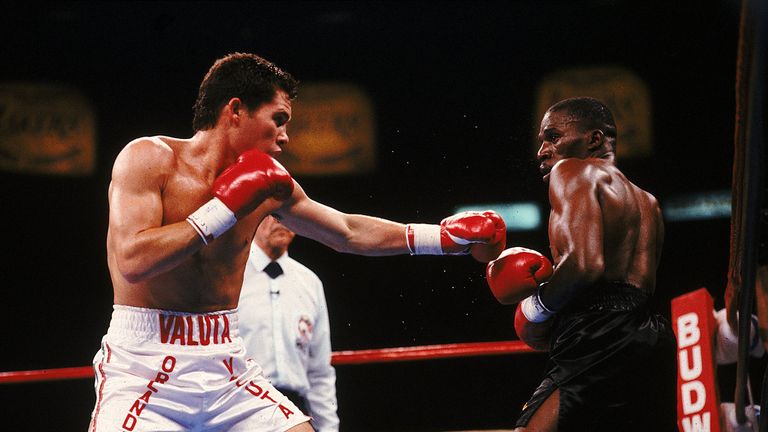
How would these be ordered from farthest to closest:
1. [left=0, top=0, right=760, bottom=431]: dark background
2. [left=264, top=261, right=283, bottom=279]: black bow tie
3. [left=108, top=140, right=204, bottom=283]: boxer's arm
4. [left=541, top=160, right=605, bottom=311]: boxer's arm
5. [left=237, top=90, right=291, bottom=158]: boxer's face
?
1. [left=0, top=0, right=760, bottom=431]: dark background
2. [left=264, top=261, right=283, bottom=279]: black bow tie
3. [left=237, top=90, right=291, bottom=158]: boxer's face
4. [left=541, top=160, right=605, bottom=311]: boxer's arm
5. [left=108, top=140, right=204, bottom=283]: boxer's arm

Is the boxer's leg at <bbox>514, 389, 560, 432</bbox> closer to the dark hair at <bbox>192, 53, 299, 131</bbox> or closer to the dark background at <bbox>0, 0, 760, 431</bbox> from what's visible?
the dark hair at <bbox>192, 53, 299, 131</bbox>

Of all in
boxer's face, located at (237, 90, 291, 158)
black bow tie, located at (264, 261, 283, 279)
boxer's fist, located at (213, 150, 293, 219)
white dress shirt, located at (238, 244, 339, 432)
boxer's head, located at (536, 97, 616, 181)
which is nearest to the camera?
boxer's fist, located at (213, 150, 293, 219)

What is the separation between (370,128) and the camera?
7523mm

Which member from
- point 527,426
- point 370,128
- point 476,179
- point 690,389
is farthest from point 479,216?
point 476,179

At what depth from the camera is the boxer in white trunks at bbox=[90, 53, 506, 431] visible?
1802 mm

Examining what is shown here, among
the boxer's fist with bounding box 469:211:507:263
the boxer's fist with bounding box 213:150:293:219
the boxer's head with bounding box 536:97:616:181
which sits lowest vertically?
the boxer's fist with bounding box 469:211:507:263

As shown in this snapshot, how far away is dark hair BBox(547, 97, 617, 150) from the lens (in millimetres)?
2307

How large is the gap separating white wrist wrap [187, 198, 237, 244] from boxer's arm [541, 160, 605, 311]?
0.84 m

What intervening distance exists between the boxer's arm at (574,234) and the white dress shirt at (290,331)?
141 centimetres

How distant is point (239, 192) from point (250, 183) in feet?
0.14

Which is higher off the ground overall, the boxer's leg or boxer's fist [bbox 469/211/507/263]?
boxer's fist [bbox 469/211/507/263]

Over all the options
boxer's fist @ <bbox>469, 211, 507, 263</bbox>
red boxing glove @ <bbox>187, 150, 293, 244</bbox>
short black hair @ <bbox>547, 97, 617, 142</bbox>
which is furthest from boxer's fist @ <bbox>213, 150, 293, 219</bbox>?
short black hair @ <bbox>547, 97, 617, 142</bbox>

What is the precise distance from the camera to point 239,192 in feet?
6.21

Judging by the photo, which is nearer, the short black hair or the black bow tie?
the short black hair
